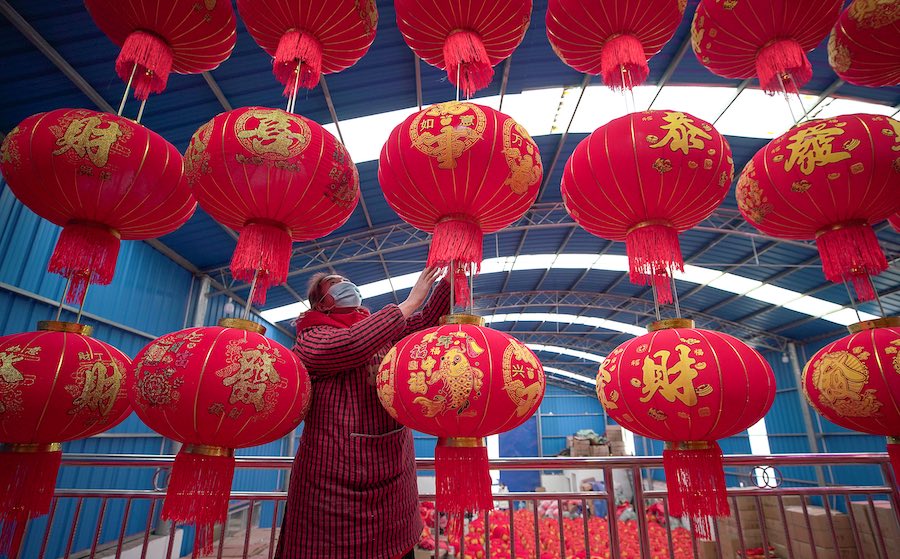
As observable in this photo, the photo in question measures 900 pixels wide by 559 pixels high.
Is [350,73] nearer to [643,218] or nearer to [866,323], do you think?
[643,218]

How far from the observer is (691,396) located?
99 centimetres

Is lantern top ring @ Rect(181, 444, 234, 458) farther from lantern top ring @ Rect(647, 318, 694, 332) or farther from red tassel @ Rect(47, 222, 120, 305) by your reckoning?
lantern top ring @ Rect(647, 318, 694, 332)

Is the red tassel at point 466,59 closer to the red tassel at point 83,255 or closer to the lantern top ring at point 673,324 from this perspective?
the lantern top ring at point 673,324

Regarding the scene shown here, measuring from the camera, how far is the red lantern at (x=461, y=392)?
918 millimetres

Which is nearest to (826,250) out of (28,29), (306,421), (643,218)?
(643,218)

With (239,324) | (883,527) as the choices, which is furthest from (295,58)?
(883,527)

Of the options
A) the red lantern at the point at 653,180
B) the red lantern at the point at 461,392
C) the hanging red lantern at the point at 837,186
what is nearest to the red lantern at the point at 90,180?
the red lantern at the point at 461,392

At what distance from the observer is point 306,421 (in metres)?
1.24

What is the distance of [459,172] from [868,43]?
5.07ft

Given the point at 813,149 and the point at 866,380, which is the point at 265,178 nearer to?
the point at 813,149

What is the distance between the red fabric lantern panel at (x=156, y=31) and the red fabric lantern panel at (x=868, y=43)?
217cm

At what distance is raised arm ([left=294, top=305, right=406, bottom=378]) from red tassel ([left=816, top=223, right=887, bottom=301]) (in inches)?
50.6

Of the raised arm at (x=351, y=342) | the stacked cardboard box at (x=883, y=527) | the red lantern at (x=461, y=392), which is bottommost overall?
the stacked cardboard box at (x=883, y=527)

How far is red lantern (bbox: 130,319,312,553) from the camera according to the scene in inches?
37.1
